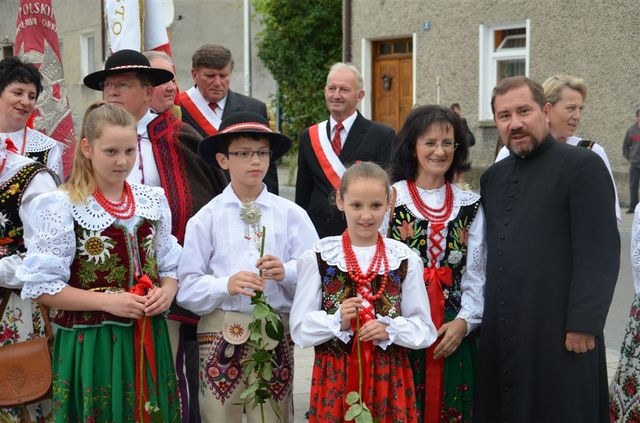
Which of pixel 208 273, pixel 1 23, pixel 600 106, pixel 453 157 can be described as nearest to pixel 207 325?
pixel 208 273

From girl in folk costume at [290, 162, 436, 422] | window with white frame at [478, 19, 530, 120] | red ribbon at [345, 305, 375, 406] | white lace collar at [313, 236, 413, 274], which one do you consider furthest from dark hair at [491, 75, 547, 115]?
window with white frame at [478, 19, 530, 120]

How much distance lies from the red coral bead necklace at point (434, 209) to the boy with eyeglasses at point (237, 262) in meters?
0.49

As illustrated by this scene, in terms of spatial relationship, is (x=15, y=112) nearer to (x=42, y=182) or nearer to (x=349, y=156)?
(x=42, y=182)

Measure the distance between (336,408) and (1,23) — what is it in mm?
25898

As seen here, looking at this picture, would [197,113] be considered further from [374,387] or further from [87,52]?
[87,52]

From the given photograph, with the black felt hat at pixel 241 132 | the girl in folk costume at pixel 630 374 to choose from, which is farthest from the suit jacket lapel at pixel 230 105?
the girl in folk costume at pixel 630 374

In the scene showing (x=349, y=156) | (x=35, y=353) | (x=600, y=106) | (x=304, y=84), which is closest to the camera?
(x=35, y=353)

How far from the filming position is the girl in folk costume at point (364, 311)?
398 centimetres

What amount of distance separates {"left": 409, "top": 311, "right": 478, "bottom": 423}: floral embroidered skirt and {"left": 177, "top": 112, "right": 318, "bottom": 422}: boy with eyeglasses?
584 mm

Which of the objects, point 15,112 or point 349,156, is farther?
point 349,156

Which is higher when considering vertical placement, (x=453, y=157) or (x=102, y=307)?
(x=453, y=157)

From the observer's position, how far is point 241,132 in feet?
14.2

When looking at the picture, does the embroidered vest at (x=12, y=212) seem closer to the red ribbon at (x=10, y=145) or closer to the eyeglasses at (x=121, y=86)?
Answer: the red ribbon at (x=10, y=145)

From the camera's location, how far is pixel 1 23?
27453mm
